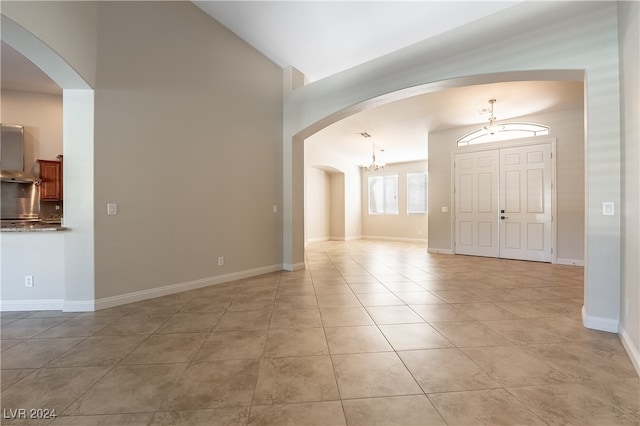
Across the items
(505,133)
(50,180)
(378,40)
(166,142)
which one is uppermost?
(378,40)

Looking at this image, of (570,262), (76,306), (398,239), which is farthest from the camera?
(398,239)

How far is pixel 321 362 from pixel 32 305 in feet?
11.5

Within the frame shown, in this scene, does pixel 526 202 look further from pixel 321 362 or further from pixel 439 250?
pixel 321 362

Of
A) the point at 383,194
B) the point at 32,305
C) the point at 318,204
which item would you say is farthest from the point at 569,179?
the point at 32,305

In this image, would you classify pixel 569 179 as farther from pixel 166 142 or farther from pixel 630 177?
pixel 166 142

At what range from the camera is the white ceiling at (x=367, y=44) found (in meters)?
3.38

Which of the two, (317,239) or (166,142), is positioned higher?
(166,142)

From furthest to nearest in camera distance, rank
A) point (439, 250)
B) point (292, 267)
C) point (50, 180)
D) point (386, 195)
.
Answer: point (386, 195) → point (439, 250) → point (50, 180) → point (292, 267)

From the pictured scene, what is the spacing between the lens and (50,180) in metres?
5.05

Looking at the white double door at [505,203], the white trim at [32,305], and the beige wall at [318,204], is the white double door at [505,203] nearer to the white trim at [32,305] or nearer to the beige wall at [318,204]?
the beige wall at [318,204]

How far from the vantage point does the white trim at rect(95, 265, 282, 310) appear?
3.03 metres

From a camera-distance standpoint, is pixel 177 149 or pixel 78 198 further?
pixel 177 149

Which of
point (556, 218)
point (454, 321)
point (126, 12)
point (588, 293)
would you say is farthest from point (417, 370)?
point (556, 218)

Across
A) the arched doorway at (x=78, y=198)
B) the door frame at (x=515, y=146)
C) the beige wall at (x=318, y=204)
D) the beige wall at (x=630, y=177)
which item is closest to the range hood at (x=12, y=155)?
the arched doorway at (x=78, y=198)
